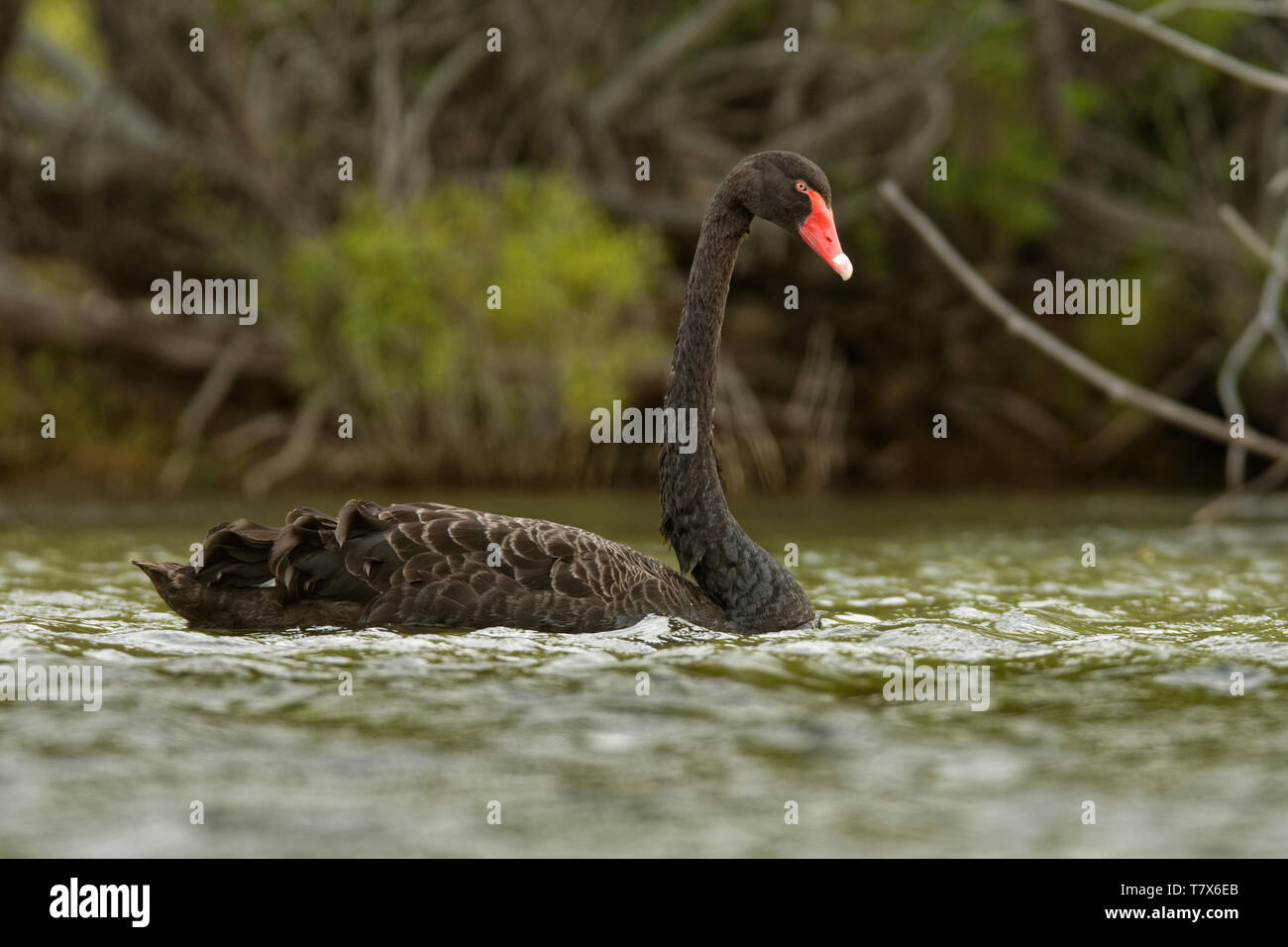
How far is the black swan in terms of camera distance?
6590 millimetres

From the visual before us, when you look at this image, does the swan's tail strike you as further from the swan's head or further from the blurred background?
the blurred background

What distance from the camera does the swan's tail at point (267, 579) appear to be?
6.63 metres

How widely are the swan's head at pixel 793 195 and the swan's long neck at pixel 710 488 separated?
0.54 feet

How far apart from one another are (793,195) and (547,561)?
1841 mm

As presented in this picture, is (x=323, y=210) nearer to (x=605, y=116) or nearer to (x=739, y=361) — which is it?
(x=605, y=116)

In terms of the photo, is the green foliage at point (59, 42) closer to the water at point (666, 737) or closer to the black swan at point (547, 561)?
the black swan at point (547, 561)

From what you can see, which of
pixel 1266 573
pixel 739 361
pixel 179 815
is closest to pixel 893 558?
pixel 1266 573

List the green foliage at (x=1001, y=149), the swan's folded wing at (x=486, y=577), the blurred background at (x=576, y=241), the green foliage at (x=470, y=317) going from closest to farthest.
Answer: the swan's folded wing at (x=486, y=577) → the green foliage at (x=470, y=317) → the blurred background at (x=576, y=241) → the green foliage at (x=1001, y=149)

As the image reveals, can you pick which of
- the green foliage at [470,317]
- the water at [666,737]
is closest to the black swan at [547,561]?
the water at [666,737]

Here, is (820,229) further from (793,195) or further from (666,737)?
(666,737)

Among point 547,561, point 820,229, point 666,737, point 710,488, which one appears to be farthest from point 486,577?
point 820,229

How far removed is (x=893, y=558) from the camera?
10.2 meters

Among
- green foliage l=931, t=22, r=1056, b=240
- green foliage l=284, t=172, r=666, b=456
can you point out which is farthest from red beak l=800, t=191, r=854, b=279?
green foliage l=931, t=22, r=1056, b=240

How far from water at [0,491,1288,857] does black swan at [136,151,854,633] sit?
0.13 m
